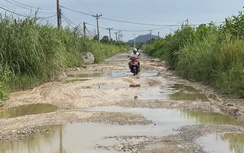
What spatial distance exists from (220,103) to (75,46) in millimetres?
17322

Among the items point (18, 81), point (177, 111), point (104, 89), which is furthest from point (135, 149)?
point (18, 81)

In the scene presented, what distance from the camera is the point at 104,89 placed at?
43.5 ft

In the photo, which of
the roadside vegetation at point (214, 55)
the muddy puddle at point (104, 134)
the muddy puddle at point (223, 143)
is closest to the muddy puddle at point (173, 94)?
the roadside vegetation at point (214, 55)

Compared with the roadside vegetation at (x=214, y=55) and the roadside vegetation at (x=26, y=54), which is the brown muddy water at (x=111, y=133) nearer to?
the roadside vegetation at (x=214, y=55)

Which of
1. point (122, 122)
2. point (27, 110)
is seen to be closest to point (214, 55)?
point (122, 122)

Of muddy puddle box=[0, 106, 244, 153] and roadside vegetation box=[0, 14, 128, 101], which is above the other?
roadside vegetation box=[0, 14, 128, 101]

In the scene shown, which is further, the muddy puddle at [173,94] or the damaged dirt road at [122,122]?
the muddy puddle at [173,94]

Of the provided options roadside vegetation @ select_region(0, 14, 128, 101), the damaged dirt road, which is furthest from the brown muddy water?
roadside vegetation @ select_region(0, 14, 128, 101)

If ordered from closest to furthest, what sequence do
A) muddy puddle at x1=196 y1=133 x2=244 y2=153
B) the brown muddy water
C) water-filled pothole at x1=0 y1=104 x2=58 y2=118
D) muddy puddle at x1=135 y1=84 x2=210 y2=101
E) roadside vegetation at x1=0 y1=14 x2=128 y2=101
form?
muddy puddle at x1=196 y1=133 x2=244 y2=153, the brown muddy water, water-filled pothole at x1=0 y1=104 x2=58 y2=118, muddy puddle at x1=135 y1=84 x2=210 y2=101, roadside vegetation at x1=0 y1=14 x2=128 y2=101

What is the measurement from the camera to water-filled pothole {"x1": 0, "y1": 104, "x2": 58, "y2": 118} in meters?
9.11

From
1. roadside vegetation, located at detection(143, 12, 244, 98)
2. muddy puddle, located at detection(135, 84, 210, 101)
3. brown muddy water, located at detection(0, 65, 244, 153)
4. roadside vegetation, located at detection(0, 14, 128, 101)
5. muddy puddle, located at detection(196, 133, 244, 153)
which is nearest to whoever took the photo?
muddy puddle, located at detection(196, 133, 244, 153)

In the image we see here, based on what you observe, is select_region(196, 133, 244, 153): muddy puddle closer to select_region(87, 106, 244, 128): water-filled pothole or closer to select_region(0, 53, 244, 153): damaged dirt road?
select_region(0, 53, 244, 153): damaged dirt road

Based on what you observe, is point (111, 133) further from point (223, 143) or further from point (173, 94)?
point (173, 94)

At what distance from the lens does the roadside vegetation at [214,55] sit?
443 inches
